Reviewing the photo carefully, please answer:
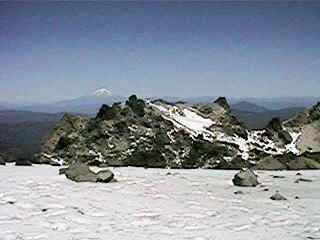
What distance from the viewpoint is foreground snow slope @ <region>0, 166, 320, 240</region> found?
851cm

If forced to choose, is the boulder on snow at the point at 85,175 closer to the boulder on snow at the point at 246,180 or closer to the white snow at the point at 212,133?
the boulder on snow at the point at 246,180

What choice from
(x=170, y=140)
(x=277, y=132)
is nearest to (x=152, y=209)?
(x=170, y=140)

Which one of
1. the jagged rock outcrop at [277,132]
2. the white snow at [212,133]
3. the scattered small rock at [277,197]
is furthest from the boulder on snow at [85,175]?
the jagged rock outcrop at [277,132]

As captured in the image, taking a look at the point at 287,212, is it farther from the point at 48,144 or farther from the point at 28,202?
the point at 48,144

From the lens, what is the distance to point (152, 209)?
10453 millimetres

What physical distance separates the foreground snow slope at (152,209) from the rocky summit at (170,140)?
5.89 meters

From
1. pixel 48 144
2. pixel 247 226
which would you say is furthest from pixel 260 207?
pixel 48 144

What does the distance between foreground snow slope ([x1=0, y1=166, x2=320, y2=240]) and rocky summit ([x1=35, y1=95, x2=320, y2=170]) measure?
5894 mm

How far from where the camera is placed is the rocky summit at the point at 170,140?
71.5ft

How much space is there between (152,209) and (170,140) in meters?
13.0

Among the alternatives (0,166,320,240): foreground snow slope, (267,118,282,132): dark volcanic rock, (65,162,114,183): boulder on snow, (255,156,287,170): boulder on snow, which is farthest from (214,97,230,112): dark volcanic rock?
(65,162,114,183): boulder on snow

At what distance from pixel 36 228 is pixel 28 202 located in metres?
2.14

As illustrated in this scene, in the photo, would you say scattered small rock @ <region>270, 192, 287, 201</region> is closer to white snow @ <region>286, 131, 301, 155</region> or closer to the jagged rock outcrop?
white snow @ <region>286, 131, 301, 155</region>

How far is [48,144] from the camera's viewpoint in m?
24.2
